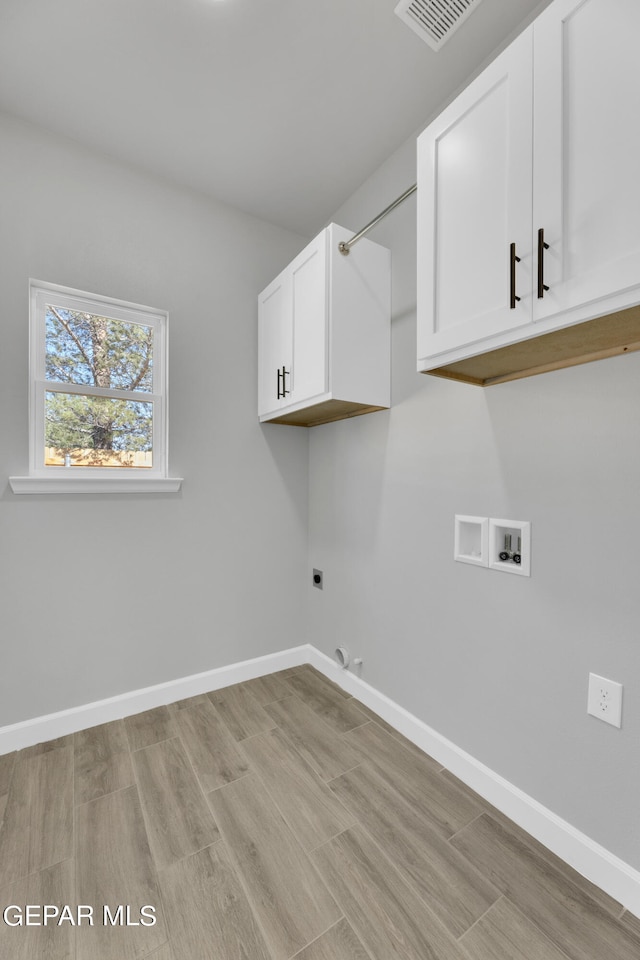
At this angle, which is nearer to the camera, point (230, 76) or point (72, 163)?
point (230, 76)

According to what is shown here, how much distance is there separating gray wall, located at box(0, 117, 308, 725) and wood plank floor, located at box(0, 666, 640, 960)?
455 millimetres

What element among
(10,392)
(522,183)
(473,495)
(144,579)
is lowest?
(144,579)

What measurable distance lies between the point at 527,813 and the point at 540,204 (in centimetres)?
187

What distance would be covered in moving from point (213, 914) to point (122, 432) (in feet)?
6.25

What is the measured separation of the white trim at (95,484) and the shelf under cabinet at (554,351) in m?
1.47

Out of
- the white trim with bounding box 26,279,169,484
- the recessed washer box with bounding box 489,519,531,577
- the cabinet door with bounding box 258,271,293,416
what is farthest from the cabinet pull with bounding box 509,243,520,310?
the white trim with bounding box 26,279,169,484

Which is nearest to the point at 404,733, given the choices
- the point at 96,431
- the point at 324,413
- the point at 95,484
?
the point at 324,413

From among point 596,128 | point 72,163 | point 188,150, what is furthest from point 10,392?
point 596,128

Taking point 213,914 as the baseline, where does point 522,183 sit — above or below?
above

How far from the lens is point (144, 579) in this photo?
214 cm

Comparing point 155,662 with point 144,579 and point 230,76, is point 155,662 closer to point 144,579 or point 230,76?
point 144,579

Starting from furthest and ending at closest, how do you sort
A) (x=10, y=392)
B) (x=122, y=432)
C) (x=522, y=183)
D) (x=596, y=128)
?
(x=122, y=432) → (x=10, y=392) → (x=522, y=183) → (x=596, y=128)

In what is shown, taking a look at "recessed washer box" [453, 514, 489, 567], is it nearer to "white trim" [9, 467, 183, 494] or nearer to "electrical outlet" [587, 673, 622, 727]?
"electrical outlet" [587, 673, 622, 727]

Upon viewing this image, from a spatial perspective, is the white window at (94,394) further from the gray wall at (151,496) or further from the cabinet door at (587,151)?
the cabinet door at (587,151)
